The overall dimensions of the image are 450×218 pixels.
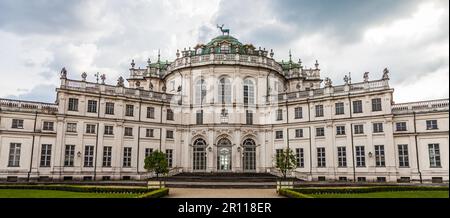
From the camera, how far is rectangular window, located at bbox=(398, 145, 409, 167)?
40219 mm

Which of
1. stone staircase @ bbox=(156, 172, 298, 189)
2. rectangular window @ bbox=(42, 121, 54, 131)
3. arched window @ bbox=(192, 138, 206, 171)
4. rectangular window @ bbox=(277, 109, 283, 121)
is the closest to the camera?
stone staircase @ bbox=(156, 172, 298, 189)

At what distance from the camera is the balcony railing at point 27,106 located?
39.2 metres

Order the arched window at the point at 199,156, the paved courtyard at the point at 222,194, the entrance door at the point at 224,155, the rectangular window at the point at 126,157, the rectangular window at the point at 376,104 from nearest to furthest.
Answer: the paved courtyard at the point at 222,194 → the rectangular window at the point at 376,104 → the rectangular window at the point at 126,157 → the entrance door at the point at 224,155 → the arched window at the point at 199,156

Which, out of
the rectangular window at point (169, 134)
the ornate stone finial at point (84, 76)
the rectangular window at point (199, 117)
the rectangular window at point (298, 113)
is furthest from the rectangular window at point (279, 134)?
the ornate stone finial at point (84, 76)

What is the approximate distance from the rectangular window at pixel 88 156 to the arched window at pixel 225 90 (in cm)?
1850

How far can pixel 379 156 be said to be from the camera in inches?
1620

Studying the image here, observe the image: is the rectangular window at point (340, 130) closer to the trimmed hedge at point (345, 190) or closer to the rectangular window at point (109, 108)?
the trimmed hedge at point (345, 190)

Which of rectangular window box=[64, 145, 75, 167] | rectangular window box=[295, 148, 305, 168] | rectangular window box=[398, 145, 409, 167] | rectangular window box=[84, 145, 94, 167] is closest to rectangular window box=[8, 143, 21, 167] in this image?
rectangular window box=[64, 145, 75, 167]

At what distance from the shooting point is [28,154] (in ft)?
129

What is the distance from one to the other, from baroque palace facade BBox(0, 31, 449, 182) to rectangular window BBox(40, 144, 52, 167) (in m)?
Answer: 0.12

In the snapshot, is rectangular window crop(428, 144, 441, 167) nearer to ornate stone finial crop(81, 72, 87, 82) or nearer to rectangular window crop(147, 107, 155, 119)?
rectangular window crop(147, 107, 155, 119)

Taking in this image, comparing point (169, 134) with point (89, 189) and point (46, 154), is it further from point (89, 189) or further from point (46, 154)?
point (89, 189)

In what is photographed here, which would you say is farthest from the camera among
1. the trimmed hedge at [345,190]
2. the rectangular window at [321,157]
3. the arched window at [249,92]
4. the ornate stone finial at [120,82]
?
the arched window at [249,92]
